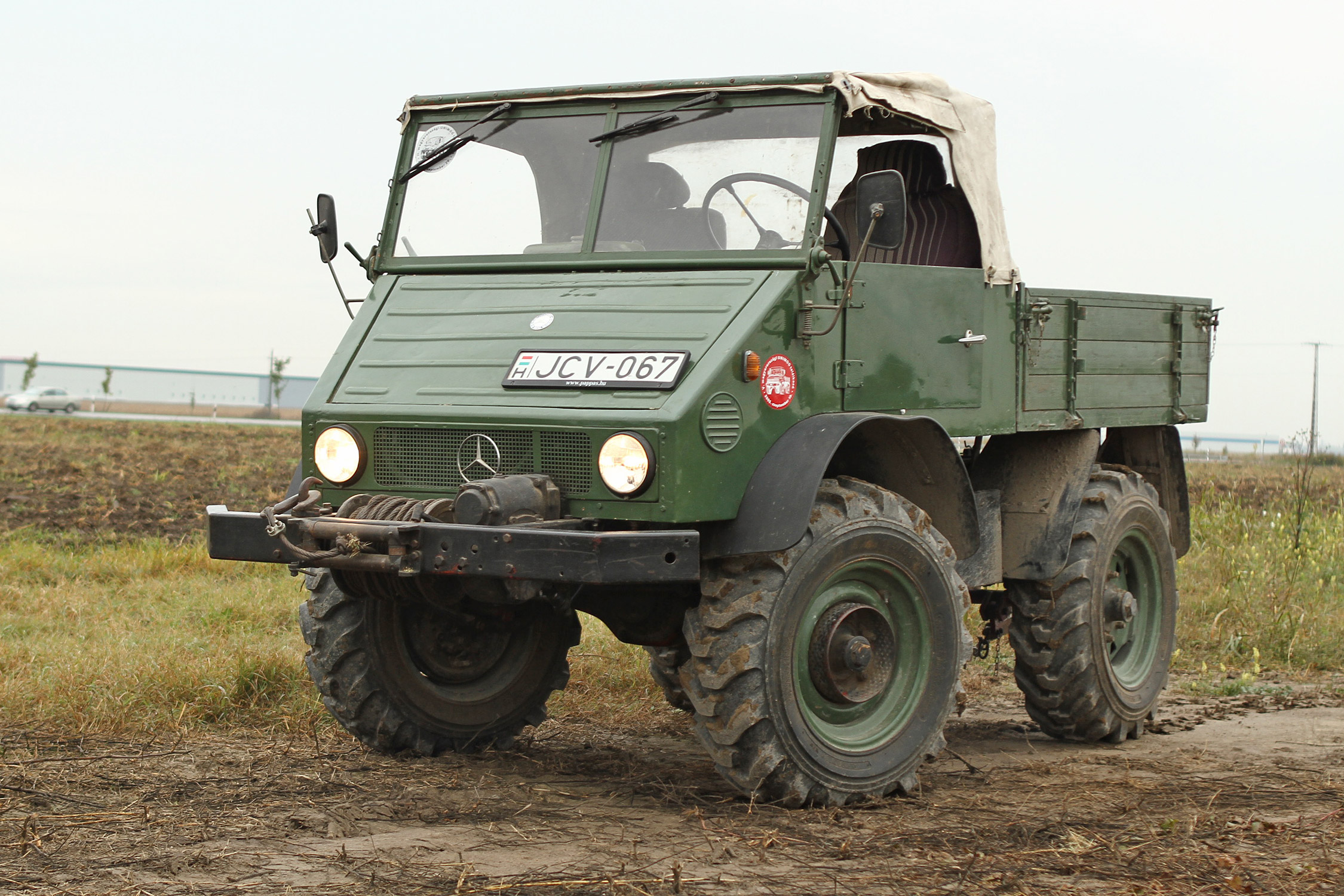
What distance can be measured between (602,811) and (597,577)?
42.6 inches

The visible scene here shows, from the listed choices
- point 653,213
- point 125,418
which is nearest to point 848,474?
point 653,213

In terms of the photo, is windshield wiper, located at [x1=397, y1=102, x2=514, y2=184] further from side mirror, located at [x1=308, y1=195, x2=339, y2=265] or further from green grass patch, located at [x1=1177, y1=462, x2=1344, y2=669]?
green grass patch, located at [x1=1177, y1=462, x2=1344, y2=669]

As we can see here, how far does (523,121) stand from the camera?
21.7 ft

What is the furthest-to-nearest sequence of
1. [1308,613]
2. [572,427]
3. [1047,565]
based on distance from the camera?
[1308,613]
[1047,565]
[572,427]

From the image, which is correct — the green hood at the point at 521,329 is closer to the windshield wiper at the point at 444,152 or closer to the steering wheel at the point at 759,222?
the steering wheel at the point at 759,222

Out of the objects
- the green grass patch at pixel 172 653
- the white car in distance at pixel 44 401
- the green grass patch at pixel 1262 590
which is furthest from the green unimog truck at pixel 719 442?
the white car in distance at pixel 44 401

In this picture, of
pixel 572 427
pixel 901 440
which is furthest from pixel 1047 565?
pixel 572 427

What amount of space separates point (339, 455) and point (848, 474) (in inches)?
81.8

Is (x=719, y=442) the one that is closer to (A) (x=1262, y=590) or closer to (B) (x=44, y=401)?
(A) (x=1262, y=590)

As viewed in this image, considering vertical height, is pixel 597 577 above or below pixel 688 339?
below

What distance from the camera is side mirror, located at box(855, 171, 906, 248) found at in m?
5.58

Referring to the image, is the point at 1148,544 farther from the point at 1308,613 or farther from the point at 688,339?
the point at 688,339

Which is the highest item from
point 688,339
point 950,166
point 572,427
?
point 950,166

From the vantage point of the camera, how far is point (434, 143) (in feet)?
22.2
